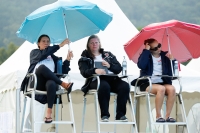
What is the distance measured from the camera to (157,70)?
624cm

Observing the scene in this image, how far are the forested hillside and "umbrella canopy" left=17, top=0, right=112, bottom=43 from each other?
4777 cm

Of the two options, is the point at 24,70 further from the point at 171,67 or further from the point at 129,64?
the point at 171,67

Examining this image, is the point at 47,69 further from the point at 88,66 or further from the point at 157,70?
the point at 157,70

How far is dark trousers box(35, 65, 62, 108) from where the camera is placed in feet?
18.6

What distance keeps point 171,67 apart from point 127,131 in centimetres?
208

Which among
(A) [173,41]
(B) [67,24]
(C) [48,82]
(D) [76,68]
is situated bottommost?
(C) [48,82]

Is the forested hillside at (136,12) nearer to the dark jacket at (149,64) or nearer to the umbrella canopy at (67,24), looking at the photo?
the umbrella canopy at (67,24)

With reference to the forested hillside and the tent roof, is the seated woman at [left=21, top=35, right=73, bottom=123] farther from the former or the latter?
the forested hillside

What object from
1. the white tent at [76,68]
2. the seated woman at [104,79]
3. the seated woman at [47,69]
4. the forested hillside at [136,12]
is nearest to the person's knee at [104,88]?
the seated woman at [104,79]

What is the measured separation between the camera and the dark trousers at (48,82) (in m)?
5.68

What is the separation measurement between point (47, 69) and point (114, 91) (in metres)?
0.84

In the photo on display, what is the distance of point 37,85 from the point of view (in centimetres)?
584

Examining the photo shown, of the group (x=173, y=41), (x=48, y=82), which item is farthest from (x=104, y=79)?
(x=173, y=41)

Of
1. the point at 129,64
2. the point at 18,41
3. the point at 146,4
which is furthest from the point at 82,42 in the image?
the point at 146,4
